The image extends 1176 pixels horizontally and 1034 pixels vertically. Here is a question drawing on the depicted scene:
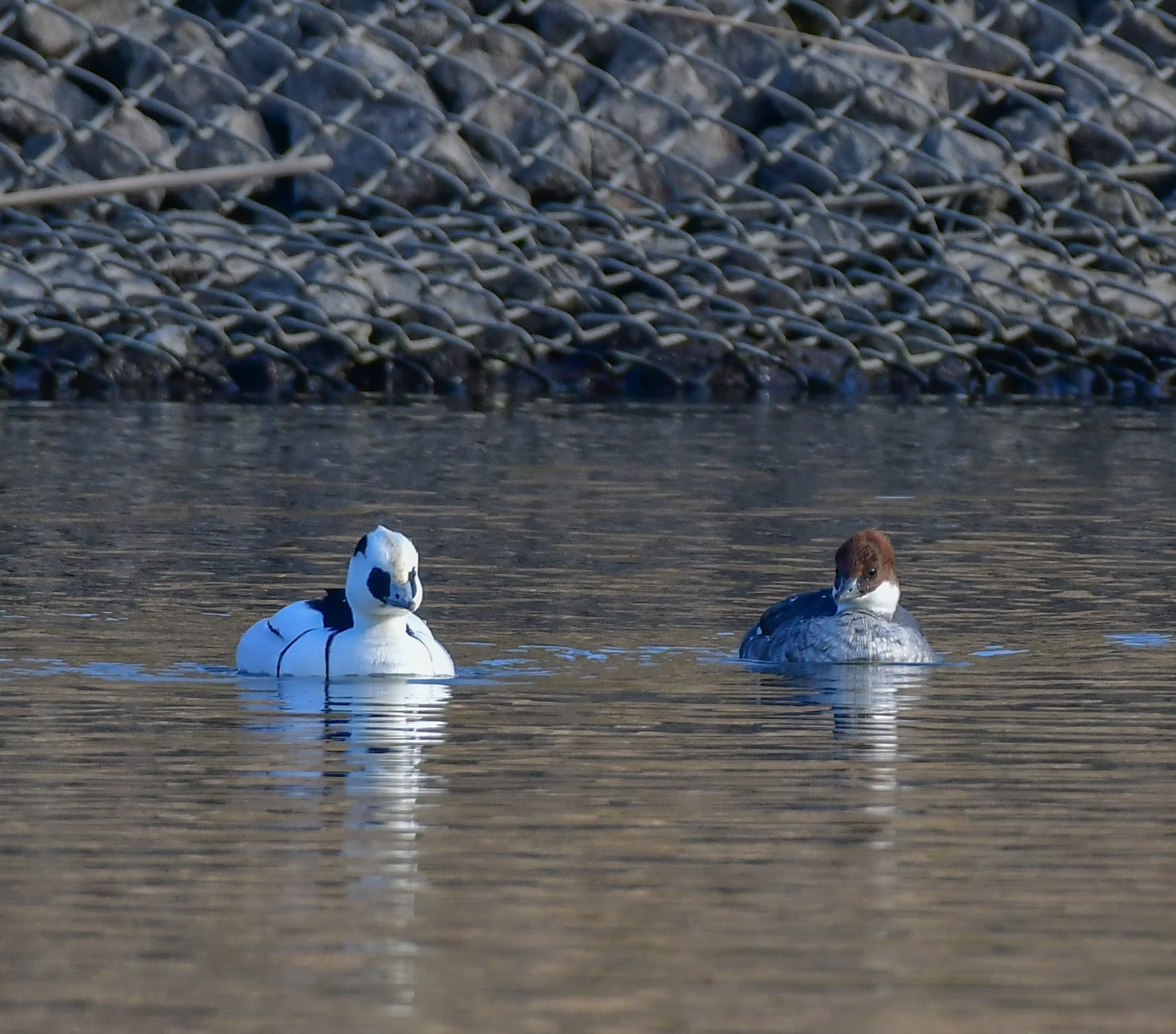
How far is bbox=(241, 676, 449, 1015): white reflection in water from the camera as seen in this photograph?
18.0 ft

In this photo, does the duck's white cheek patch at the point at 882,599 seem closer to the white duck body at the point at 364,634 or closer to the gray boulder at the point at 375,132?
the white duck body at the point at 364,634

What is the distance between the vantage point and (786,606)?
31.8 feet

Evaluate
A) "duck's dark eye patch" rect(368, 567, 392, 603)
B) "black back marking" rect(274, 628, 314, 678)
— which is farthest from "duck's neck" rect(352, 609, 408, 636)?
"black back marking" rect(274, 628, 314, 678)

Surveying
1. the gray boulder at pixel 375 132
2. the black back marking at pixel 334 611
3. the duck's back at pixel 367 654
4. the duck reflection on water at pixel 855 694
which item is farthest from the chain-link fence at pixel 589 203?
the duck reflection on water at pixel 855 694

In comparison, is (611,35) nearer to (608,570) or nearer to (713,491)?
(713,491)

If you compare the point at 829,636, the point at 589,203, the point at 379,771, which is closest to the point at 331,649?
the point at 829,636

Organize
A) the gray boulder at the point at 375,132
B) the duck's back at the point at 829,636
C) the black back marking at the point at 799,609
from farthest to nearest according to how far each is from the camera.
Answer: the gray boulder at the point at 375,132 → the black back marking at the point at 799,609 → the duck's back at the point at 829,636

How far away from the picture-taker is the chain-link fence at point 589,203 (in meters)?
18.4

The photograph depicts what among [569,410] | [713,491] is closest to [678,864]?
[713,491]

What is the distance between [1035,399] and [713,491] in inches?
241

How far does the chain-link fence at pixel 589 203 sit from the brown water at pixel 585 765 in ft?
13.9

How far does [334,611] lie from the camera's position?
9.23 meters

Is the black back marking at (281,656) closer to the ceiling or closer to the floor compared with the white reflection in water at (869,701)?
closer to the ceiling

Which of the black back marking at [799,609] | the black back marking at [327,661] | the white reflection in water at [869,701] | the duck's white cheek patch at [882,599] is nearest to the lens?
the white reflection in water at [869,701]
